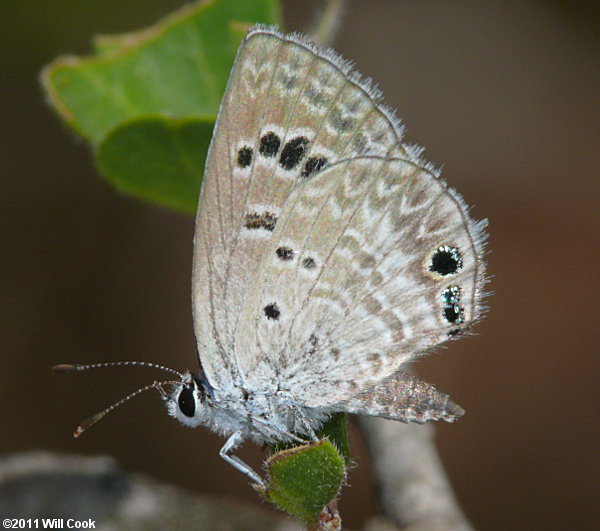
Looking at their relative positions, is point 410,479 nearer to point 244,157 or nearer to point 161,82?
point 244,157

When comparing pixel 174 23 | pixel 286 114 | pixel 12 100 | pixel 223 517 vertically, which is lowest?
pixel 223 517

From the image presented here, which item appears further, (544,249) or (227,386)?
(544,249)

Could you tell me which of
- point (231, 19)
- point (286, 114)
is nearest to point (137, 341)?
point (231, 19)

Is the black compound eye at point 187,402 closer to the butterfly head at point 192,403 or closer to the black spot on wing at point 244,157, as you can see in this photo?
the butterfly head at point 192,403

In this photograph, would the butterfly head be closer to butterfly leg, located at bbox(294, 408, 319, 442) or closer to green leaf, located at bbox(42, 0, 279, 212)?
butterfly leg, located at bbox(294, 408, 319, 442)

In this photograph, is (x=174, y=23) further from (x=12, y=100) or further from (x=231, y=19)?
(x=12, y=100)
